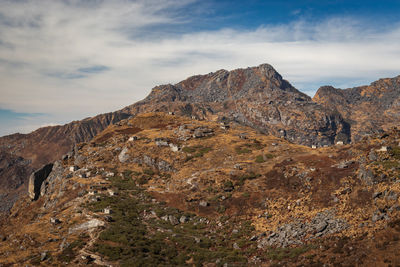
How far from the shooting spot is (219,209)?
52.1 meters

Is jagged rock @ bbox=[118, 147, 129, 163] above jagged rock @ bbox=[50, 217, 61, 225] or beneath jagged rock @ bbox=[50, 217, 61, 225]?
above

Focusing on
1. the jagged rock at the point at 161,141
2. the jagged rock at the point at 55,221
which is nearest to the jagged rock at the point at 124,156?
the jagged rock at the point at 161,141

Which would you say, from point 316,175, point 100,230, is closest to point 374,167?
point 316,175

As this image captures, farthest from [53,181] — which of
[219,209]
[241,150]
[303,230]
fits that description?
[303,230]

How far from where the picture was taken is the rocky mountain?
33062 millimetres

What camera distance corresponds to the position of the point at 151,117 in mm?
128000

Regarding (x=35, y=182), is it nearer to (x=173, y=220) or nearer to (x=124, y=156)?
(x=124, y=156)

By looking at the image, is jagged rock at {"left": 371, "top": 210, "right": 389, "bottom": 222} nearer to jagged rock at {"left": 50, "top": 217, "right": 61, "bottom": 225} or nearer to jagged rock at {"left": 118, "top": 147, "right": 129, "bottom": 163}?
jagged rock at {"left": 50, "top": 217, "right": 61, "bottom": 225}

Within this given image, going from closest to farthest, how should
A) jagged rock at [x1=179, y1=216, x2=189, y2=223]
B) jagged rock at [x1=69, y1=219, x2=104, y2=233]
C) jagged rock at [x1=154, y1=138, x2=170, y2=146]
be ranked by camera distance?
jagged rock at [x1=69, y1=219, x2=104, y2=233] < jagged rock at [x1=179, y1=216, x2=189, y2=223] < jagged rock at [x1=154, y1=138, x2=170, y2=146]

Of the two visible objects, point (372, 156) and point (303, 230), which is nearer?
point (303, 230)

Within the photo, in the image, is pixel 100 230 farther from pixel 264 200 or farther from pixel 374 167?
pixel 374 167

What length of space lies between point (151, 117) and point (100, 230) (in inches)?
3568

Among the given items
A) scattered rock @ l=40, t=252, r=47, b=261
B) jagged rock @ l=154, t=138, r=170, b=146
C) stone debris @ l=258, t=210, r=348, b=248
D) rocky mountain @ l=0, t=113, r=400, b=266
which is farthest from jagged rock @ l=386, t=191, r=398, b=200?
jagged rock @ l=154, t=138, r=170, b=146

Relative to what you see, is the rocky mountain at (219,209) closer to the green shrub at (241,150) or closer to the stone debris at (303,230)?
the stone debris at (303,230)
